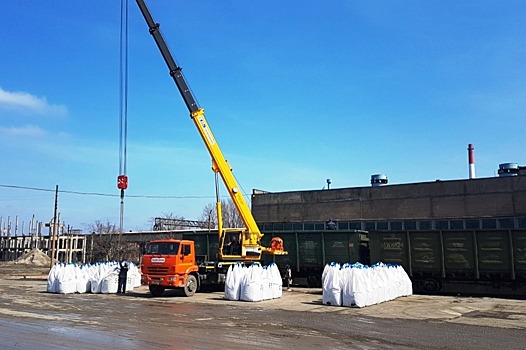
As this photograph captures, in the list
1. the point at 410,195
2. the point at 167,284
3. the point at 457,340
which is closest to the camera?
the point at 457,340

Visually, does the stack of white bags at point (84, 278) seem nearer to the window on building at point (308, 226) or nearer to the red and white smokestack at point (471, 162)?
the window on building at point (308, 226)

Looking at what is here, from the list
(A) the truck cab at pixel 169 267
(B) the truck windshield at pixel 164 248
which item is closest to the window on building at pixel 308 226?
(A) the truck cab at pixel 169 267

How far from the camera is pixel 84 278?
2344 cm

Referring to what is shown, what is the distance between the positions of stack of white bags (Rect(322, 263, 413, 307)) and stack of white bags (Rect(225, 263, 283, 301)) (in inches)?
107

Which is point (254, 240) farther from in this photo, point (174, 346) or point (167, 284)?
point (174, 346)

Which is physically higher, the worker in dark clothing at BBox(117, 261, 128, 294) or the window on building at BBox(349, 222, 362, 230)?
the window on building at BBox(349, 222, 362, 230)

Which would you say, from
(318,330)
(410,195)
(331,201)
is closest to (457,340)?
(318,330)

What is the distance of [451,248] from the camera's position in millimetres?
22484

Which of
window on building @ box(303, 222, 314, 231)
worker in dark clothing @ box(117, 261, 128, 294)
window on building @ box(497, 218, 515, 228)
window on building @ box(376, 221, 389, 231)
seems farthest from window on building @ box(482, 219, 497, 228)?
worker in dark clothing @ box(117, 261, 128, 294)

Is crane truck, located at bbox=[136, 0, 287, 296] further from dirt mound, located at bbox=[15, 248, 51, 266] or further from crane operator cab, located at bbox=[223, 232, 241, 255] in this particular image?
dirt mound, located at bbox=[15, 248, 51, 266]

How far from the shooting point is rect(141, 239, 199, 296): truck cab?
2052 centimetres

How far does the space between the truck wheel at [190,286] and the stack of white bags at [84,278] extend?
13.2 feet

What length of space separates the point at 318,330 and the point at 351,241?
13.7 metres

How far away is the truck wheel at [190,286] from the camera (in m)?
21.1
